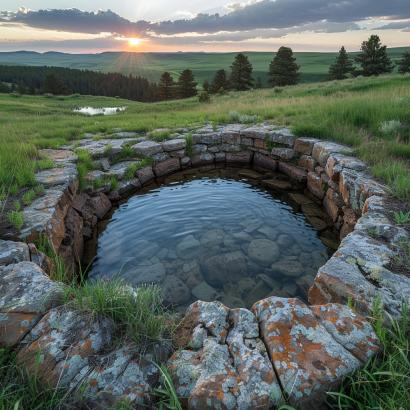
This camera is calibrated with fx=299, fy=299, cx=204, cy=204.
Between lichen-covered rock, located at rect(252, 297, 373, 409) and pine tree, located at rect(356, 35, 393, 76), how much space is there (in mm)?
49338

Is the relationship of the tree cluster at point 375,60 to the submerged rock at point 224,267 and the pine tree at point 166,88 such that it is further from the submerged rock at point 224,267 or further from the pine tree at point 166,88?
the submerged rock at point 224,267

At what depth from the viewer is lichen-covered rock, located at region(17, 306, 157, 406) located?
1.93 meters

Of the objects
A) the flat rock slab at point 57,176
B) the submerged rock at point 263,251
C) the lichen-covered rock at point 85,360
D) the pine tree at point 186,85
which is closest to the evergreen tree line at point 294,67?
the pine tree at point 186,85

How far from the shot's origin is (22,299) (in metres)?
2.54

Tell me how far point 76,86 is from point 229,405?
9525cm

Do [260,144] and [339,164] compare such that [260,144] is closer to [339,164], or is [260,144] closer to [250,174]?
[250,174]

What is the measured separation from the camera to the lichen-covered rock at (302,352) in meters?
1.89

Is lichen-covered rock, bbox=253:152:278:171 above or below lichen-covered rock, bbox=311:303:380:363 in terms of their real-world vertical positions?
below

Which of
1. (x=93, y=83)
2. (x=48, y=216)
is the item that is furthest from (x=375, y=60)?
(x=93, y=83)

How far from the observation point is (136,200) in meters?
7.14

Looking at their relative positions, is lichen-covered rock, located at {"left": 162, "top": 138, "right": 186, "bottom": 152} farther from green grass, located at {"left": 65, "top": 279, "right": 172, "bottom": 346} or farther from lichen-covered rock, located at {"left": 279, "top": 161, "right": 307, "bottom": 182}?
green grass, located at {"left": 65, "top": 279, "right": 172, "bottom": 346}

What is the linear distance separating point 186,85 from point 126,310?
50889 millimetres

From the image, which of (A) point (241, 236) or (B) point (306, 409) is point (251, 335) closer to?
(B) point (306, 409)

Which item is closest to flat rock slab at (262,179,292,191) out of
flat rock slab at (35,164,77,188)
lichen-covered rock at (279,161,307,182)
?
lichen-covered rock at (279,161,307,182)
